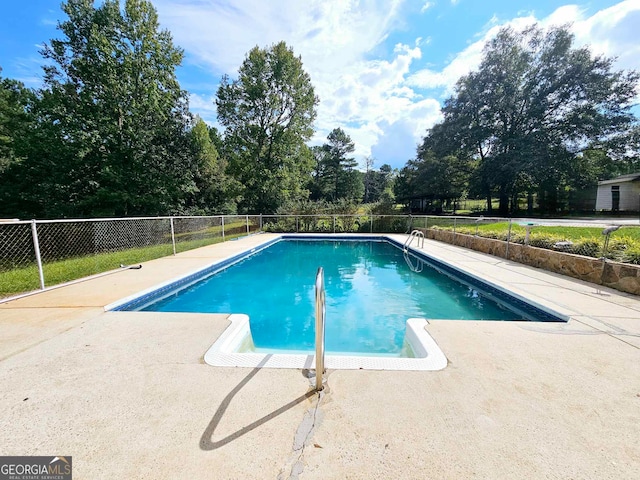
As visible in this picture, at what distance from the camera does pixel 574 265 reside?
15.3 ft

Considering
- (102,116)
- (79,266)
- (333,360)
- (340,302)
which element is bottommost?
(340,302)

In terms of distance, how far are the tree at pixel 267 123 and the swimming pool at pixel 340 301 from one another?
9831mm

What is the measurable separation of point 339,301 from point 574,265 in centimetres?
433

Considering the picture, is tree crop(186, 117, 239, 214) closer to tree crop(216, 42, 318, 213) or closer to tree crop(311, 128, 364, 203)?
tree crop(216, 42, 318, 213)

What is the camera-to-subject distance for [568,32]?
16797 millimetres

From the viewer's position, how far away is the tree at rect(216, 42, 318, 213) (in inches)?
635

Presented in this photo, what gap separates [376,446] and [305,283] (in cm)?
475

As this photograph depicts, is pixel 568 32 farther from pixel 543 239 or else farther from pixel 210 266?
pixel 210 266

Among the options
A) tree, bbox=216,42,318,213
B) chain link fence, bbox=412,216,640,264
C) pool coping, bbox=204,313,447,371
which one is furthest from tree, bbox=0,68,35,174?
chain link fence, bbox=412,216,640,264

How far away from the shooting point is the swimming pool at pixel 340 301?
3.40 m

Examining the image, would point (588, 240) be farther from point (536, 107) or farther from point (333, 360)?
point (536, 107)

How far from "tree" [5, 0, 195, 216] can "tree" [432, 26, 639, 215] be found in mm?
19855

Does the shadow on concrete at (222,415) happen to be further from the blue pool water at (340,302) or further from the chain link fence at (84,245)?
the chain link fence at (84,245)

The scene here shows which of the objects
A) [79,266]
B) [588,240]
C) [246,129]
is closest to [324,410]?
[588,240]
